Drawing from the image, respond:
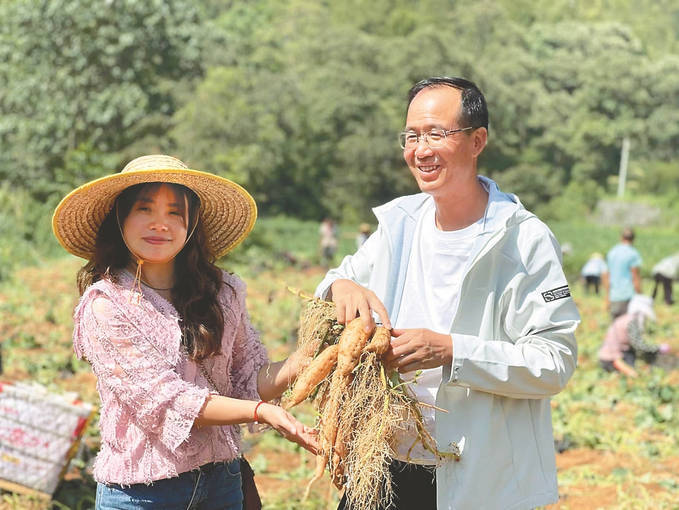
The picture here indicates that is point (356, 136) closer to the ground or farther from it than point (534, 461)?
farther from it

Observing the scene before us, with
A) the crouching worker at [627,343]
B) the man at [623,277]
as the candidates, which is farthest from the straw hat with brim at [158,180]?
the man at [623,277]

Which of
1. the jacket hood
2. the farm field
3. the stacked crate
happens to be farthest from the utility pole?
the jacket hood

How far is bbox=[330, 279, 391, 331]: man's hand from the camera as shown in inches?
99.6

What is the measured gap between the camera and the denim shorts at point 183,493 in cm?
240

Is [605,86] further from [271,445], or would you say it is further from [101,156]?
[271,445]

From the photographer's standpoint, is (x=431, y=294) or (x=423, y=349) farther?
(x=431, y=294)

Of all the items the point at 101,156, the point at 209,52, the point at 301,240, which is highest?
the point at 209,52

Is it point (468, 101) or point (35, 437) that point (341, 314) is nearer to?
point (468, 101)

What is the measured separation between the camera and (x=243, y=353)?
2736mm

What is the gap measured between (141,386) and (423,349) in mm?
755

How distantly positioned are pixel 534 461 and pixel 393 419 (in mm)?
422

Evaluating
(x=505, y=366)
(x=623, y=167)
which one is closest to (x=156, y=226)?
(x=505, y=366)

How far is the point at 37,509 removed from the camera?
4473mm

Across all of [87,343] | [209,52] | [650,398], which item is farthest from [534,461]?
[209,52]
